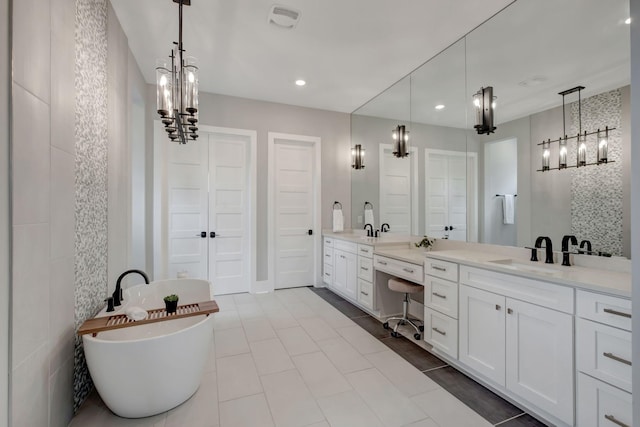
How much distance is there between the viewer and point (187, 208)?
423cm

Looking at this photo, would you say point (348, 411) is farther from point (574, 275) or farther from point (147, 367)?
point (574, 275)

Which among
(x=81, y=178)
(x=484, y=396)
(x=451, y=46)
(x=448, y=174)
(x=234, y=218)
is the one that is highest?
(x=451, y=46)

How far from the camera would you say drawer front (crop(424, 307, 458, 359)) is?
2.34 metres

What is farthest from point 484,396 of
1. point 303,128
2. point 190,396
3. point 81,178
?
point 303,128

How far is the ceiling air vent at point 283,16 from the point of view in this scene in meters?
2.46

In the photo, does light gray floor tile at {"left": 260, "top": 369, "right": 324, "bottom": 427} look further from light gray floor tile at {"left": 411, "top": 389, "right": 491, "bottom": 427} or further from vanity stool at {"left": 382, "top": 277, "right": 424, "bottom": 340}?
vanity stool at {"left": 382, "top": 277, "right": 424, "bottom": 340}

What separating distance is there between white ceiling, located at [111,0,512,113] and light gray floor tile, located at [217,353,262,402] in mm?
3059

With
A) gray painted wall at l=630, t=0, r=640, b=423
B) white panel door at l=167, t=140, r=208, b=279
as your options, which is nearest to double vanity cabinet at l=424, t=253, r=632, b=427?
gray painted wall at l=630, t=0, r=640, b=423

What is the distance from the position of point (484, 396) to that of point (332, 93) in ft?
12.9

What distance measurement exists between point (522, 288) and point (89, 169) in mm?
3001

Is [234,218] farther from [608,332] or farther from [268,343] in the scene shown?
[608,332]

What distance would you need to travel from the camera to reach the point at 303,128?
4.80 metres

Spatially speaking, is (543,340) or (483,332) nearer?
(543,340)

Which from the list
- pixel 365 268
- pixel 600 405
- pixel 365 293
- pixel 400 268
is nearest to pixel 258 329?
pixel 365 293
